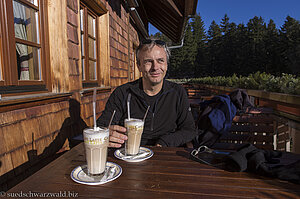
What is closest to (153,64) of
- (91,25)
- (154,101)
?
(154,101)

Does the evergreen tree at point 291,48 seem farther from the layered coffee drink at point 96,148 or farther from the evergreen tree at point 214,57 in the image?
the layered coffee drink at point 96,148

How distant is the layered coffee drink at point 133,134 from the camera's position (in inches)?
→ 45.7

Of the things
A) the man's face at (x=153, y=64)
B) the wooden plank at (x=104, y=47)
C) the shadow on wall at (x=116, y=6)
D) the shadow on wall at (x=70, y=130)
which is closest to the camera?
the man's face at (x=153, y=64)

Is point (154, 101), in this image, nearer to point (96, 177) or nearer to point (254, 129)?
point (96, 177)

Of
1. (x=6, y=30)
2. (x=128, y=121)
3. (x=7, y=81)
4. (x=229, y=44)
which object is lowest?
(x=128, y=121)

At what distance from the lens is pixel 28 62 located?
201 cm

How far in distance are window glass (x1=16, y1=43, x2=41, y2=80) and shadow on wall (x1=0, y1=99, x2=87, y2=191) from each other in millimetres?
584

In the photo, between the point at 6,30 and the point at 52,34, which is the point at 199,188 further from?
the point at 52,34

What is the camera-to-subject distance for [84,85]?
10.2 ft

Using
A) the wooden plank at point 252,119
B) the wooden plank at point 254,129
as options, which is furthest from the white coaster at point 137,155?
the wooden plank at point 252,119

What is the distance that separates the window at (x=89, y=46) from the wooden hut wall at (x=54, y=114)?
112 mm

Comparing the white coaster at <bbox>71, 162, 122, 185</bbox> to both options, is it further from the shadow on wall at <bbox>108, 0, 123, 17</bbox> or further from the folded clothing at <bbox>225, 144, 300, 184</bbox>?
the shadow on wall at <bbox>108, 0, 123, 17</bbox>

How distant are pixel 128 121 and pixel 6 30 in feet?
4.66

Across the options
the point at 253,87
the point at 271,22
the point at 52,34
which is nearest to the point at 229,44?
the point at 271,22
